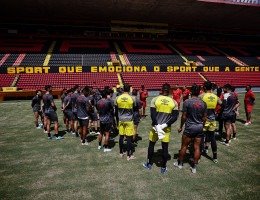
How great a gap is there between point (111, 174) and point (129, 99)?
2.12 metres

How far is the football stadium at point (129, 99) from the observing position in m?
6.16

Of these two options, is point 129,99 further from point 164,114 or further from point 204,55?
point 204,55

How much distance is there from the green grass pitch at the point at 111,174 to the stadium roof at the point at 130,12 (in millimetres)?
19934

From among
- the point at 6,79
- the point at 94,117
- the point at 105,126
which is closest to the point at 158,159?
the point at 105,126

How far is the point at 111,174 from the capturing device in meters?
6.42

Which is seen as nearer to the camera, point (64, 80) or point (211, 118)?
point (211, 118)

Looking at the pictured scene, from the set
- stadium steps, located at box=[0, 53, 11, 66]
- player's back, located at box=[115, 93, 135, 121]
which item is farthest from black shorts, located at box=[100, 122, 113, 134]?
stadium steps, located at box=[0, 53, 11, 66]

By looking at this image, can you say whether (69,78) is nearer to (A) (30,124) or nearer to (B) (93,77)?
(B) (93,77)

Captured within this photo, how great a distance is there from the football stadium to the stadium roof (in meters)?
0.15

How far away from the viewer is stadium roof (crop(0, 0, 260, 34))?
83.3 feet

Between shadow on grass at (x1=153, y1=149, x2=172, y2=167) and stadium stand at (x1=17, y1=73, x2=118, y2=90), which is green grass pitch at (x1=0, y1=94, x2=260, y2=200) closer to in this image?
shadow on grass at (x1=153, y1=149, x2=172, y2=167)

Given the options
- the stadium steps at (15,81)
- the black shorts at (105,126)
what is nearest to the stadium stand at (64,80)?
the stadium steps at (15,81)

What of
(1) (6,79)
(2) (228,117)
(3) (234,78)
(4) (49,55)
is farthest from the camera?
(4) (49,55)

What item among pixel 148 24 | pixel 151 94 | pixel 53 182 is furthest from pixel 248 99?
pixel 148 24
